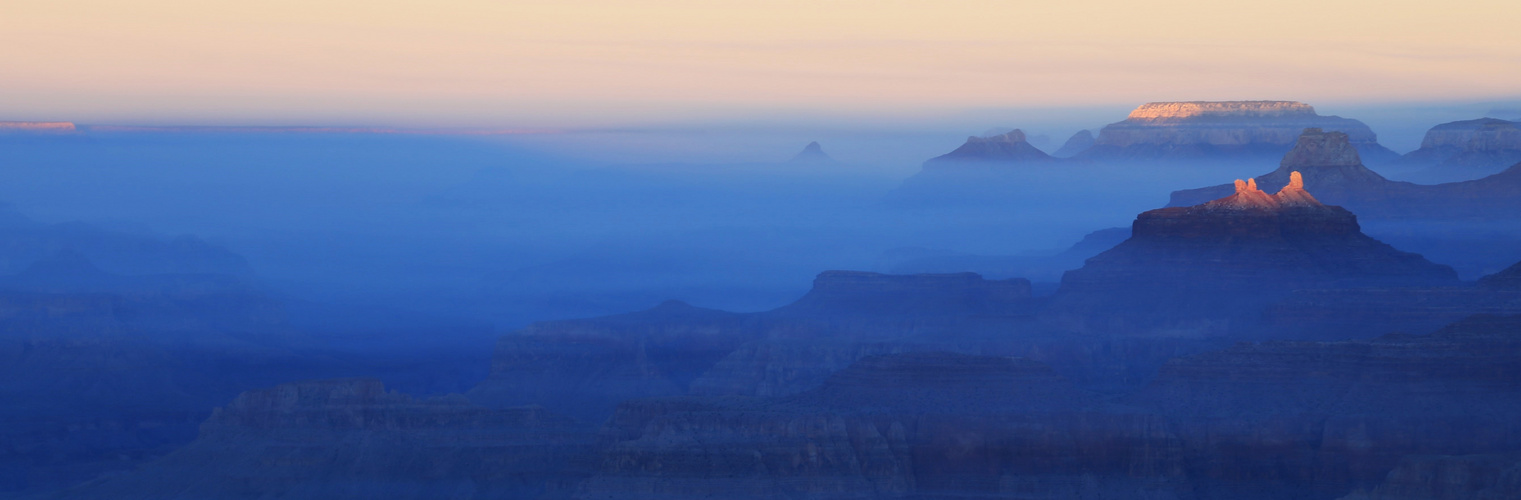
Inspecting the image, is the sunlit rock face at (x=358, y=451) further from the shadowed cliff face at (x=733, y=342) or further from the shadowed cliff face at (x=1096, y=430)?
the shadowed cliff face at (x=733, y=342)

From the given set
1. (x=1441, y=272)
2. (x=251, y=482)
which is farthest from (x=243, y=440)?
(x=1441, y=272)

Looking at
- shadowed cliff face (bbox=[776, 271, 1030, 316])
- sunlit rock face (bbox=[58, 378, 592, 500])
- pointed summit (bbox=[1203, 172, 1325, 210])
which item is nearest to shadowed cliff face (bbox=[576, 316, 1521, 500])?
sunlit rock face (bbox=[58, 378, 592, 500])

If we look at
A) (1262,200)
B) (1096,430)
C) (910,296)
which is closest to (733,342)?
(910,296)

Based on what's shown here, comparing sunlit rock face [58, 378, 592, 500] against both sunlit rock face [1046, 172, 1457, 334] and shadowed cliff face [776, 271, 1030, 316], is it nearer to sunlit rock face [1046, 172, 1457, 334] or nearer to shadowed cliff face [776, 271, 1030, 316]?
shadowed cliff face [776, 271, 1030, 316]

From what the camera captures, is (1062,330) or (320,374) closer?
(1062,330)

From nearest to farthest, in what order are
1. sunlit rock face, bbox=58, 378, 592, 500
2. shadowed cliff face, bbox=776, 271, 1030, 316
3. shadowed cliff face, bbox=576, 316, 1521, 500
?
shadowed cliff face, bbox=576, 316, 1521, 500 < sunlit rock face, bbox=58, 378, 592, 500 < shadowed cliff face, bbox=776, 271, 1030, 316

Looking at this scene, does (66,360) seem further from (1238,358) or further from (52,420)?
(1238,358)
